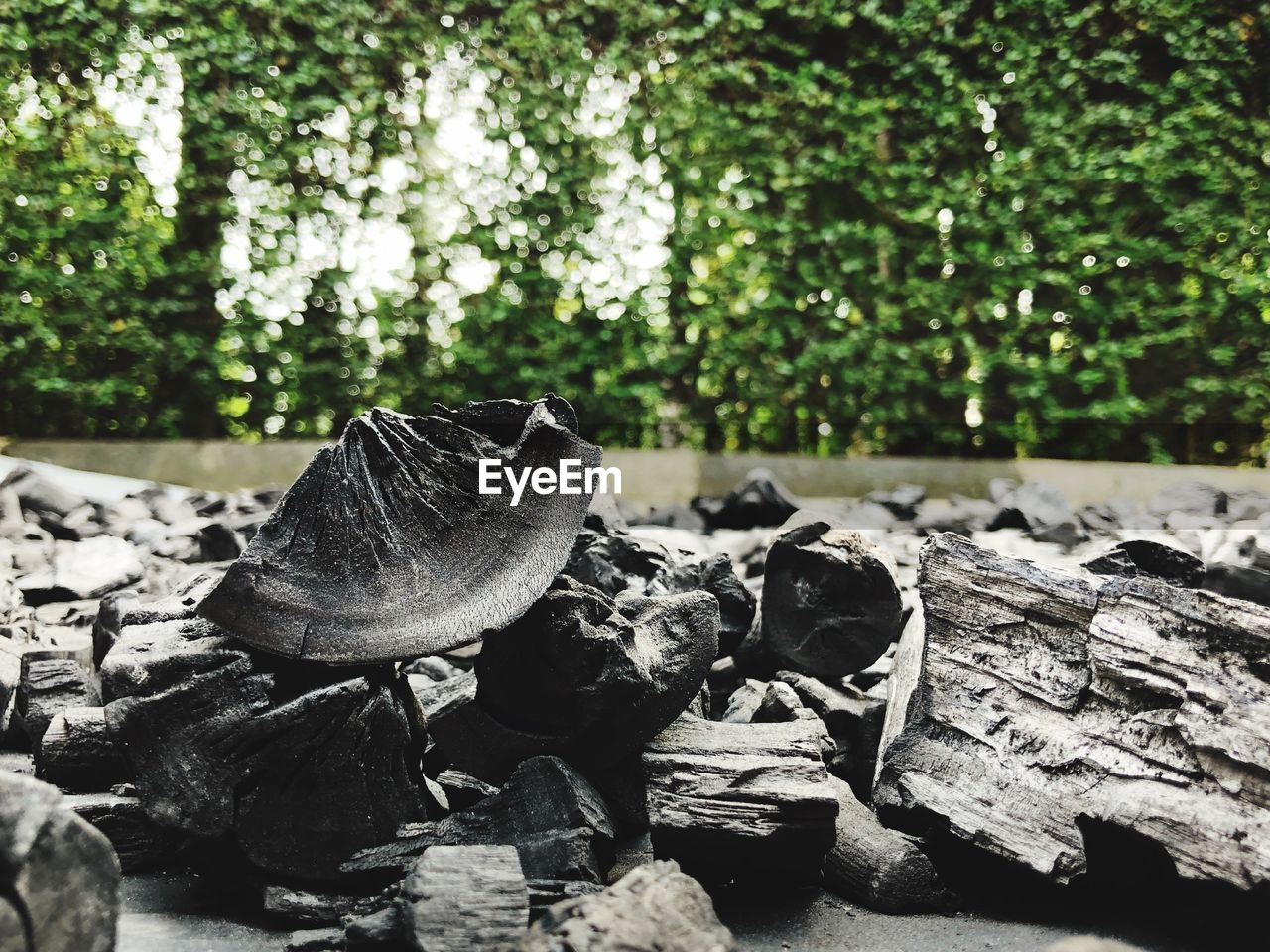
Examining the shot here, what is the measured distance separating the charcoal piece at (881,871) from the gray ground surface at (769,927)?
0.08 feet

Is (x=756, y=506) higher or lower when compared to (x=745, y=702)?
higher

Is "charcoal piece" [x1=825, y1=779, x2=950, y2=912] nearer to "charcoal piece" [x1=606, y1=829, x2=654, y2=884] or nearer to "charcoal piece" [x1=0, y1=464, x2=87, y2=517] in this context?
"charcoal piece" [x1=606, y1=829, x2=654, y2=884]

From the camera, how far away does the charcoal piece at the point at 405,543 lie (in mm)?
1486

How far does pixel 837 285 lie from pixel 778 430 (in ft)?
3.31

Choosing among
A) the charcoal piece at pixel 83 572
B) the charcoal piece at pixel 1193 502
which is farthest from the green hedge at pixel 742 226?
the charcoal piece at pixel 83 572

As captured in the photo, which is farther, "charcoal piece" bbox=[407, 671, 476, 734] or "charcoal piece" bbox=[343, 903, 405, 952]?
"charcoal piece" bbox=[407, 671, 476, 734]

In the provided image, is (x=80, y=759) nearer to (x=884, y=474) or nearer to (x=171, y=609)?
(x=171, y=609)

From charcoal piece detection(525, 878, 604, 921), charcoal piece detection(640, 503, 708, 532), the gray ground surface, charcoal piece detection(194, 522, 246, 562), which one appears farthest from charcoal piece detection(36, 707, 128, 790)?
charcoal piece detection(640, 503, 708, 532)

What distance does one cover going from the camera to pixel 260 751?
4.77 ft

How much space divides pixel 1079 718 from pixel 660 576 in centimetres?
99

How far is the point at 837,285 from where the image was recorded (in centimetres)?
614

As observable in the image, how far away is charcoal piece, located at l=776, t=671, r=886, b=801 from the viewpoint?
1.96m

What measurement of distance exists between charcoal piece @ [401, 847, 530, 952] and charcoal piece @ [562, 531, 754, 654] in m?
0.97

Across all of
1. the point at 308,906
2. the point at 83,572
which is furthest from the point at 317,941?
the point at 83,572
